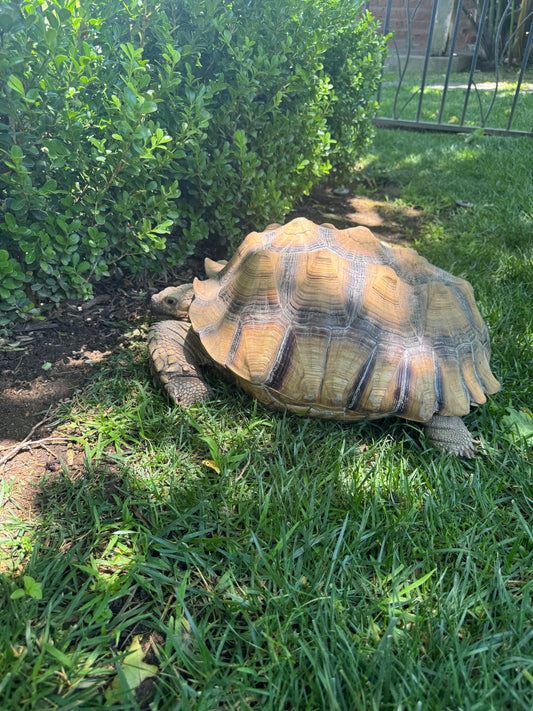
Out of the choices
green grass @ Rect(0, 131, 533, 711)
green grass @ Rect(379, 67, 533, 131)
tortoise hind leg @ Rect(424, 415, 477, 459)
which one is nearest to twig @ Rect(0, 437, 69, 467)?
green grass @ Rect(0, 131, 533, 711)

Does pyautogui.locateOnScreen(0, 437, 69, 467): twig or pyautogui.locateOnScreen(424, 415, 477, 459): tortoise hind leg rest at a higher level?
pyautogui.locateOnScreen(424, 415, 477, 459): tortoise hind leg

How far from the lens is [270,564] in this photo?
178 centimetres

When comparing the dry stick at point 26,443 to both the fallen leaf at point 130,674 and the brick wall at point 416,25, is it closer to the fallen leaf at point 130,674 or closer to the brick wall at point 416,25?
the fallen leaf at point 130,674

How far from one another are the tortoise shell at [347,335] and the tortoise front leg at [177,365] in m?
0.18

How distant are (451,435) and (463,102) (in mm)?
10354

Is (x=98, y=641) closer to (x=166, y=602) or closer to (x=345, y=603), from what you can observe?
(x=166, y=602)

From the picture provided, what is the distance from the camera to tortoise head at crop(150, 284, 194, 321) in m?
2.89

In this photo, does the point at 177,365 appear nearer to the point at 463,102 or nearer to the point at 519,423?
the point at 519,423

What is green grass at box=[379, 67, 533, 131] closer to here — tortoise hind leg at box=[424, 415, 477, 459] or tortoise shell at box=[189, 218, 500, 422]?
tortoise shell at box=[189, 218, 500, 422]

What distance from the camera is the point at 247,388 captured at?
7.98 ft

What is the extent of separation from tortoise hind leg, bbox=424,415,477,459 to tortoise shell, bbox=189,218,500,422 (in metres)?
0.06

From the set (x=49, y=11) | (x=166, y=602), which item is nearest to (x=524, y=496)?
(x=166, y=602)

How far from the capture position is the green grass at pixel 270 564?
1.38m

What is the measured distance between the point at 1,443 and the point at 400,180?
5.37 metres
